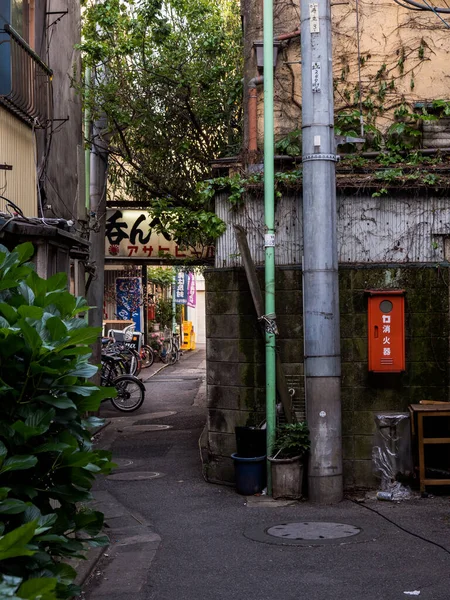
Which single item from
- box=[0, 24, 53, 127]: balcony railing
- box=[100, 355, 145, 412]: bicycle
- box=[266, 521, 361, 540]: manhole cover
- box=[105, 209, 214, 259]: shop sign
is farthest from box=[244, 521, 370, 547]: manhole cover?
box=[105, 209, 214, 259]: shop sign

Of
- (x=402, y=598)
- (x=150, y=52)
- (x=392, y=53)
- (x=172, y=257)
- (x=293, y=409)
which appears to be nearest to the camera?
(x=402, y=598)

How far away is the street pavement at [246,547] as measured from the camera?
22.4 feet

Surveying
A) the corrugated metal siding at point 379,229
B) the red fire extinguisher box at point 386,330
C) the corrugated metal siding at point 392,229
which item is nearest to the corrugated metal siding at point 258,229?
the corrugated metal siding at point 379,229

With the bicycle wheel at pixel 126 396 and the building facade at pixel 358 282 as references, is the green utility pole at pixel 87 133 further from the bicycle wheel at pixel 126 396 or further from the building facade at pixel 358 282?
the building facade at pixel 358 282

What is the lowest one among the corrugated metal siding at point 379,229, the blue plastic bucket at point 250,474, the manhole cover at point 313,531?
the manhole cover at point 313,531

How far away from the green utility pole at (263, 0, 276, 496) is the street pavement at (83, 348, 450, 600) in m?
1.14

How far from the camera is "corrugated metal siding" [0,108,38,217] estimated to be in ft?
35.3

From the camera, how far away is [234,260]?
447 inches

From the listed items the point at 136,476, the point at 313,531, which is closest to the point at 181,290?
the point at 136,476

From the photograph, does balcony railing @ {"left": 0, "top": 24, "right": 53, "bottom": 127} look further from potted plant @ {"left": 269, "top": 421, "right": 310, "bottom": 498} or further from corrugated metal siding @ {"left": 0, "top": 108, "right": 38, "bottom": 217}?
potted plant @ {"left": 269, "top": 421, "right": 310, "bottom": 498}

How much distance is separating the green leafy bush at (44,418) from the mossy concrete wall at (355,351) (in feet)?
20.7

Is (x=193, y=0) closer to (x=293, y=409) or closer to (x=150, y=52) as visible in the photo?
(x=150, y=52)

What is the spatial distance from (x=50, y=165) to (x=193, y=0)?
586cm

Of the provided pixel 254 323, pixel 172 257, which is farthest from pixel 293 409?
pixel 172 257
